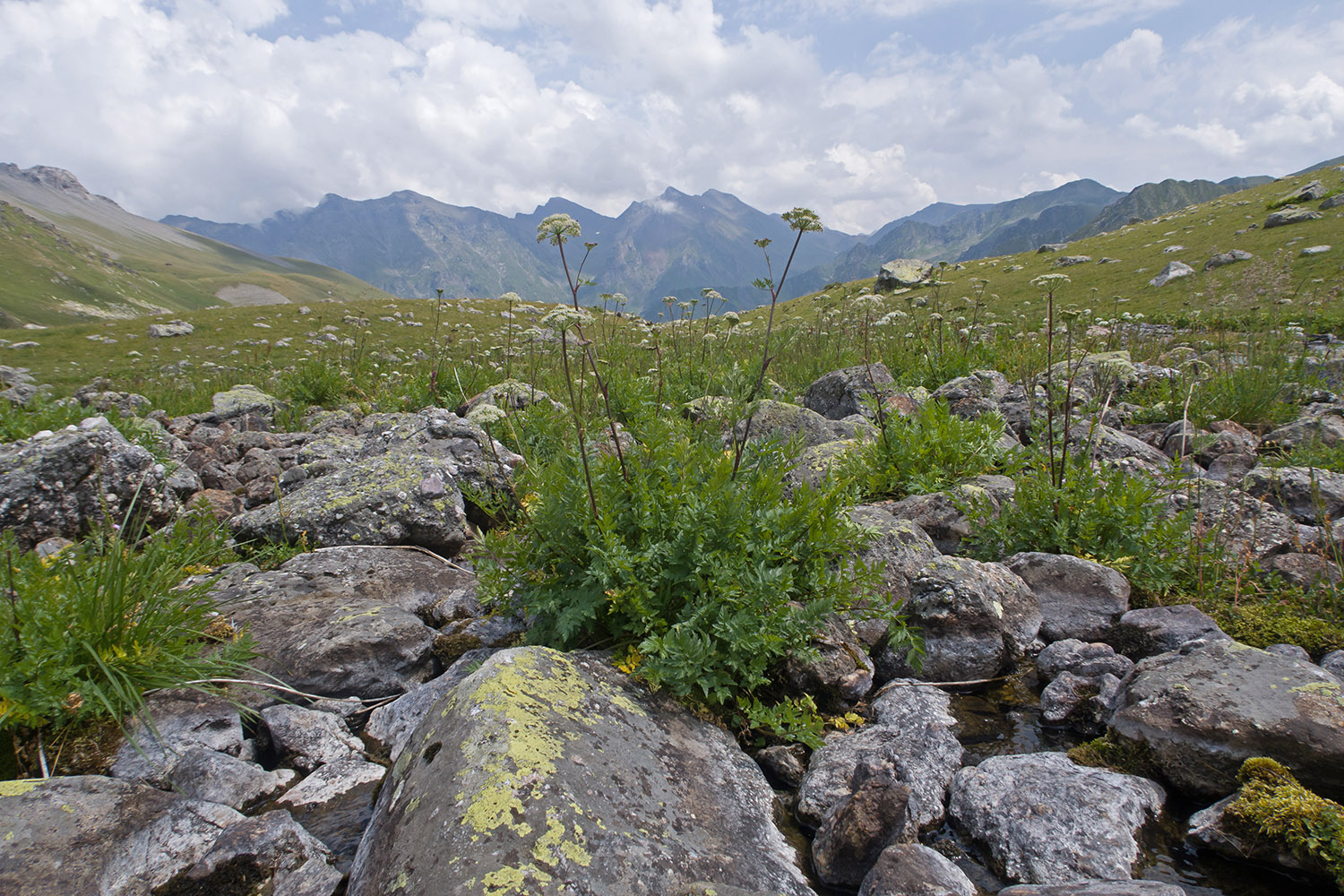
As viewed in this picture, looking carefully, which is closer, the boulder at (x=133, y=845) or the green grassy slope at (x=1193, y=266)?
the boulder at (x=133, y=845)

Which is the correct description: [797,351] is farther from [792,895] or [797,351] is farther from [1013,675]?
[792,895]

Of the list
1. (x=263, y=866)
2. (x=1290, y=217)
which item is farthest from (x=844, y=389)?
(x=1290, y=217)

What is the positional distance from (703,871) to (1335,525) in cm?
712

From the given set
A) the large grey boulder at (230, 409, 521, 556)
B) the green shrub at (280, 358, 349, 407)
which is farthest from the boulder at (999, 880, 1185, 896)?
the green shrub at (280, 358, 349, 407)

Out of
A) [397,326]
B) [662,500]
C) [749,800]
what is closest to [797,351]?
[662,500]

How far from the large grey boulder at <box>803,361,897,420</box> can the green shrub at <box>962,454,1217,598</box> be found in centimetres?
446

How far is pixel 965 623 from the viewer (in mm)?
4898

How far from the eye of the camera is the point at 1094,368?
29.0 ft

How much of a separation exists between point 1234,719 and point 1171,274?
36.7 m

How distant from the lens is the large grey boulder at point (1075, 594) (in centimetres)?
521

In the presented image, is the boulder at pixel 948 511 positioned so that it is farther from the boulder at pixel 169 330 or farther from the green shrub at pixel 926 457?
the boulder at pixel 169 330

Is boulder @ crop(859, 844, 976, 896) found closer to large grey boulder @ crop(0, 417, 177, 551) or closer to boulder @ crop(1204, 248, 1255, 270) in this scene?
large grey boulder @ crop(0, 417, 177, 551)

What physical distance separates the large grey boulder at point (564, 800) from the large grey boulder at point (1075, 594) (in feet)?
10.9

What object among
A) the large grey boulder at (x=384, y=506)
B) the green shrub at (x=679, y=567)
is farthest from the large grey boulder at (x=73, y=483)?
the green shrub at (x=679, y=567)
